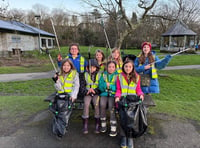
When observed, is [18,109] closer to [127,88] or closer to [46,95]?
[46,95]

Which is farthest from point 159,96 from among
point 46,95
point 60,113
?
point 46,95

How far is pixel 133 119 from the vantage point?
84.2 inches

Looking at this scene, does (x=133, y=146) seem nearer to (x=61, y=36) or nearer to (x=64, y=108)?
(x=64, y=108)

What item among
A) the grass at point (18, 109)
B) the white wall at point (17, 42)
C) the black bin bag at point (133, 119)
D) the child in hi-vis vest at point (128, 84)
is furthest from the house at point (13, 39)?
the black bin bag at point (133, 119)

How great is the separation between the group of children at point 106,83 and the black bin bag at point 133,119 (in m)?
0.13

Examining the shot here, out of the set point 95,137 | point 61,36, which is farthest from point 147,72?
point 61,36

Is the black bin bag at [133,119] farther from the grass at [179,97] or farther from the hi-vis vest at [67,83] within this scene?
the grass at [179,97]

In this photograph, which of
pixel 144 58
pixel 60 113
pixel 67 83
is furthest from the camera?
pixel 144 58

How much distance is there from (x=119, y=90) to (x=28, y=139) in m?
1.76

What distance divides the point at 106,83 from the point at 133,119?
0.83 metres

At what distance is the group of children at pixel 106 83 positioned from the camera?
2480mm

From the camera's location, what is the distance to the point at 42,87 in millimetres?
6191

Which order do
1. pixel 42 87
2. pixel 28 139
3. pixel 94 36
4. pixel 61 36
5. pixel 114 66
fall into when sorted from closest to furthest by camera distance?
pixel 28 139, pixel 114 66, pixel 42 87, pixel 94 36, pixel 61 36

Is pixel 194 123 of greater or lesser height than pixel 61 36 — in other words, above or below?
below
